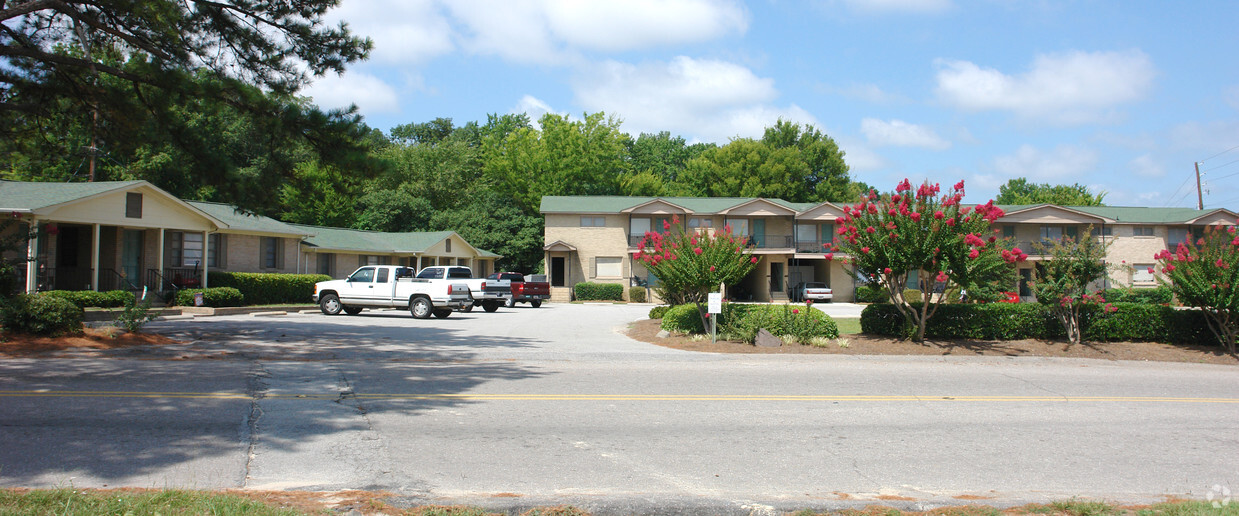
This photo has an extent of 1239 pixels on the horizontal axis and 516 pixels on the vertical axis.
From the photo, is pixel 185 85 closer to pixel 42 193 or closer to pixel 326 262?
pixel 42 193

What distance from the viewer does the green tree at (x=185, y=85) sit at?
13648 mm

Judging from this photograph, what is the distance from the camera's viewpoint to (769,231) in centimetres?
4847

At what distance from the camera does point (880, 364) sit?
14.5m

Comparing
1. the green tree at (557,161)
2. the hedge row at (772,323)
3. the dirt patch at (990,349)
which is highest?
the green tree at (557,161)

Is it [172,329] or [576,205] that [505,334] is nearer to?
[172,329]

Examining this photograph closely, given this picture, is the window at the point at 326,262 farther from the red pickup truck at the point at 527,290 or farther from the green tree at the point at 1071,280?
the green tree at the point at 1071,280

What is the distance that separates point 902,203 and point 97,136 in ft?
57.1

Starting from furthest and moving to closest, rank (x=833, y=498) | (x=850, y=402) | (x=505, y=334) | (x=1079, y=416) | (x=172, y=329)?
(x=505, y=334) → (x=172, y=329) → (x=850, y=402) → (x=1079, y=416) → (x=833, y=498)

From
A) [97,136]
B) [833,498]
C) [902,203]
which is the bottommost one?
[833,498]

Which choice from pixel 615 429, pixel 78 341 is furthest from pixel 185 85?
pixel 615 429

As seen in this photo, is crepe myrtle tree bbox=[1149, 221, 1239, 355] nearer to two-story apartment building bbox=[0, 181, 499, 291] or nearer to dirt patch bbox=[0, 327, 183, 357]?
two-story apartment building bbox=[0, 181, 499, 291]

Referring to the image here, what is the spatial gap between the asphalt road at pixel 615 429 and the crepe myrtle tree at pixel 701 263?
416 cm

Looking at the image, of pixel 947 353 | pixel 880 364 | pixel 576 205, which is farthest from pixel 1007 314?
pixel 576 205

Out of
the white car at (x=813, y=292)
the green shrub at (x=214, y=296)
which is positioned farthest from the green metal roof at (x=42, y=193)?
the white car at (x=813, y=292)
